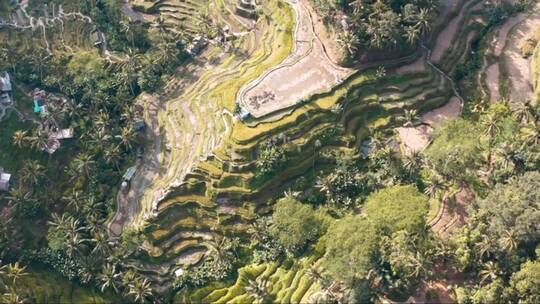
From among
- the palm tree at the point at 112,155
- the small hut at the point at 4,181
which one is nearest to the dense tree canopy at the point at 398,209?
the palm tree at the point at 112,155

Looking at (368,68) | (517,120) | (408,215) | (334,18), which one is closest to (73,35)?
(334,18)

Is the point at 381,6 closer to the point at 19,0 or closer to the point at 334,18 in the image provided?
the point at 334,18

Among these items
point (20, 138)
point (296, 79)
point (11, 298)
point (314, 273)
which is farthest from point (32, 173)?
point (314, 273)

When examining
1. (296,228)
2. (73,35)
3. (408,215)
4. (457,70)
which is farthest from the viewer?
(73,35)

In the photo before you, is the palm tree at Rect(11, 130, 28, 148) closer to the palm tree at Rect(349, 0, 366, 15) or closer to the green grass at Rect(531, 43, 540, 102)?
the palm tree at Rect(349, 0, 366, 15)

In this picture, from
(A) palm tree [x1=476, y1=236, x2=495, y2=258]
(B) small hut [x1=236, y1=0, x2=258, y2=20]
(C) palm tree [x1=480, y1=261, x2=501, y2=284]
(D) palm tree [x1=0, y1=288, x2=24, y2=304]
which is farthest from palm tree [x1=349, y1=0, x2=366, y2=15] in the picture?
(D) palm tree [x1=0, y1=288, x2=24, y2=304]

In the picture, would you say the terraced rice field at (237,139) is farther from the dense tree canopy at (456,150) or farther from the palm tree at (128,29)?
the palm tree at (128,29)
